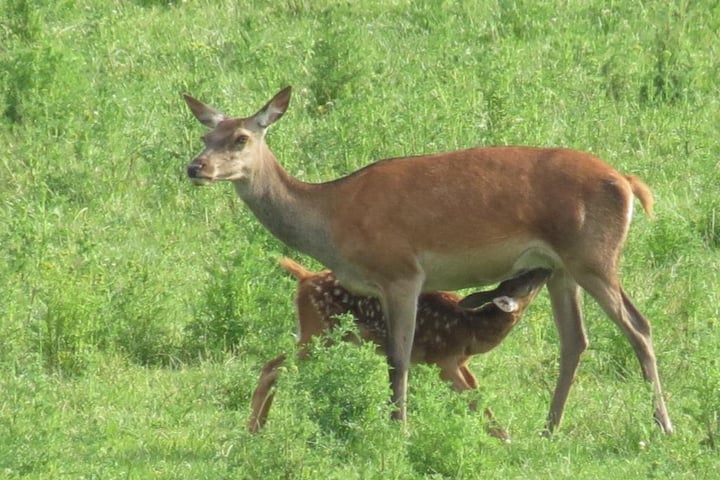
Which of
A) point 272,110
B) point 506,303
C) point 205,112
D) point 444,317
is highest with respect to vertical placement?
point 272,110

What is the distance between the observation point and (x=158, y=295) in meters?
11.9

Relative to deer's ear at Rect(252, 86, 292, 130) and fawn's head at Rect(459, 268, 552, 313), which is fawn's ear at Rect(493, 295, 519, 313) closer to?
fawn's head at Rect(459, 268, 552, 313)

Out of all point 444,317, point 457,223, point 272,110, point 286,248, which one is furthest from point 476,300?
point 286,248

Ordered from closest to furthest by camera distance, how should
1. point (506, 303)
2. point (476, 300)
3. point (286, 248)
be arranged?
1. point (506, 303)
2. point (476, 300)
3. point (286, 248)

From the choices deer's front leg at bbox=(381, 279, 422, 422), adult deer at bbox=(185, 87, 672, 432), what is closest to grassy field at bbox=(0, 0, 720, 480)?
deer's front leg at bbox=(381, 279, 422, 422)

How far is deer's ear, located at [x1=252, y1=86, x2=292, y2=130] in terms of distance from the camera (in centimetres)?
1066

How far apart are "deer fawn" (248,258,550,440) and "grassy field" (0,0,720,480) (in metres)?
0.29

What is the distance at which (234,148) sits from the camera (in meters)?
10.5

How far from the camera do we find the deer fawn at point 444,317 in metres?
10.6

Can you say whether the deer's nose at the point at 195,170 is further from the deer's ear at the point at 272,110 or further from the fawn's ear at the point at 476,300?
the fawn's ear at the point at 476,300

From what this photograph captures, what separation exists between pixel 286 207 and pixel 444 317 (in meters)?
1.02

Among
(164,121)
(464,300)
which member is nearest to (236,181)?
(464,300)

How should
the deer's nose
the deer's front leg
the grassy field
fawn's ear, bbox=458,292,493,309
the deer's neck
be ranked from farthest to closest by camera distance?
1. fawn's ear, bbox=458,292,493,309
2. the deer's neck
3. the deer's front leg
4. the deer's nose
5. the grassy field

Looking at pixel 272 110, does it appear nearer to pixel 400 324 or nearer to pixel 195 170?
pixel 195 170
